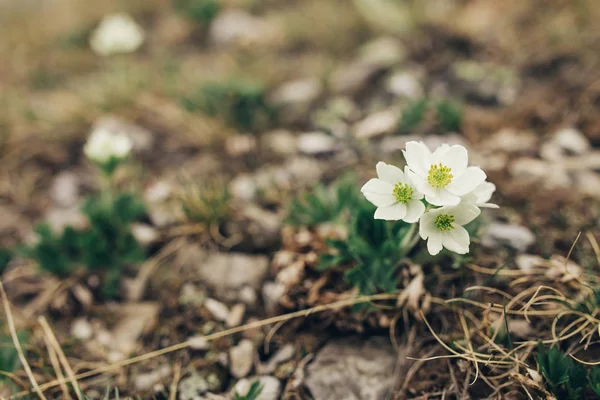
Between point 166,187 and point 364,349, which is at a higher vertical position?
point 166,187

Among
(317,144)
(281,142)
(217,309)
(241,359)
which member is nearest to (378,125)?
(317,144)

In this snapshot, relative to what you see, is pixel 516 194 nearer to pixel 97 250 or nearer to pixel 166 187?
pixel 166 187

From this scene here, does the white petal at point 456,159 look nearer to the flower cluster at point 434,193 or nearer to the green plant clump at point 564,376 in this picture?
the flower cluster at point 434,193

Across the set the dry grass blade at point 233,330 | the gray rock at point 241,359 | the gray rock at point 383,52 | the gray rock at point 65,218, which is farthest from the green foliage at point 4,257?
the gray rock at point 383,52

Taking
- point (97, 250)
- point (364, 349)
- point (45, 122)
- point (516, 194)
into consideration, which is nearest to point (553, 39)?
point (516, 194)

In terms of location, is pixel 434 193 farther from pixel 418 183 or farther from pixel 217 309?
pixel 217 309
